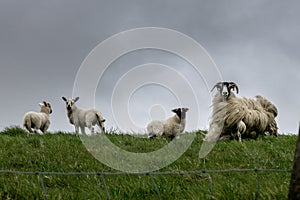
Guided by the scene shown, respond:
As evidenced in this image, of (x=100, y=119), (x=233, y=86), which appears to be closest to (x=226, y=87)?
(x=233, y=86)

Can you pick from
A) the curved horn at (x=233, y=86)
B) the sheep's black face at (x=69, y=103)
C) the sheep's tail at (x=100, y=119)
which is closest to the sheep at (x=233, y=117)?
the curved horn at (x=233, y=86)

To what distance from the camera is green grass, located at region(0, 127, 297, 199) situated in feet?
19.7

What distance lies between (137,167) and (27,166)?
217cm

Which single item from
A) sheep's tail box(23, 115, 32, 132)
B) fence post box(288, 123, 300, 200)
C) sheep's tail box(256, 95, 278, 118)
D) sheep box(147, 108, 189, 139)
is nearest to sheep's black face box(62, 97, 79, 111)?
sheep's tail box(23, 115, 32, 132)

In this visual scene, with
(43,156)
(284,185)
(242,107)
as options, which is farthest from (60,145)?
(284,185)

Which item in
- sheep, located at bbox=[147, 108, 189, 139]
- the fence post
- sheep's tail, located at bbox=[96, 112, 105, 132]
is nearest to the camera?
the fence post

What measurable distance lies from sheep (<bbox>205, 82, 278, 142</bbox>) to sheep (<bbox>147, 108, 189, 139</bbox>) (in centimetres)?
113

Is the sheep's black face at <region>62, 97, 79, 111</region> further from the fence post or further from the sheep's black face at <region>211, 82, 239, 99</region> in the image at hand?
the fence post

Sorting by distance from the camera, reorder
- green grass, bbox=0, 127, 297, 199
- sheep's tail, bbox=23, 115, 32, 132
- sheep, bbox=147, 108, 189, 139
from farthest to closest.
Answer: sheep's tail, bbox=23, 115, 32, 132, sheep, bbox=147, 108, 189, 139, green grass, bbox=0, 127, 297, 199

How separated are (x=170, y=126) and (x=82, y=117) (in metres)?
4.13

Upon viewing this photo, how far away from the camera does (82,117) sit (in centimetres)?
1631

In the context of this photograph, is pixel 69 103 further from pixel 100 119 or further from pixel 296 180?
pixel 296 180

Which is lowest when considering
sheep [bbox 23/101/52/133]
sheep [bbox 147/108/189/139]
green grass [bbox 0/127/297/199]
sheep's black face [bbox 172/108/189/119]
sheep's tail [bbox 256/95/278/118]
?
green grass [bbox 0/127/297/199]

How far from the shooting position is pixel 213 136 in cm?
1214
